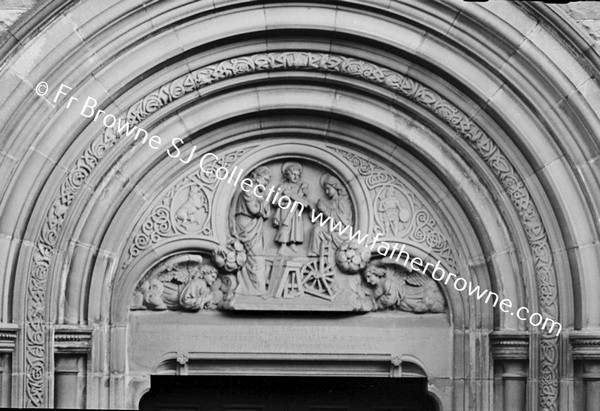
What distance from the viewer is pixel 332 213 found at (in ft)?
25.0

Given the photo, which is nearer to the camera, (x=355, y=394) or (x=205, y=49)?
(x=205, y=49)

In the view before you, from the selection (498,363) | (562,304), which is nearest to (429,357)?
(498,363)

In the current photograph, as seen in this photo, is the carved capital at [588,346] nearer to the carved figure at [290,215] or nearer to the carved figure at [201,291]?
the carved figure at [290,215]

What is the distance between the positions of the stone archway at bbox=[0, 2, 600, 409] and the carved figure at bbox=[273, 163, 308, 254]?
1.09 ft

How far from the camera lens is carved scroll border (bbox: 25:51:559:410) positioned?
23.0ft

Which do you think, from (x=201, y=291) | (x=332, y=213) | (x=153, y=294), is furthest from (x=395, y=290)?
(x=153, y=294)

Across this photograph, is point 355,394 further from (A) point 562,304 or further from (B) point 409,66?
(B) point 409,66

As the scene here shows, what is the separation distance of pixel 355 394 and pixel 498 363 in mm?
1158

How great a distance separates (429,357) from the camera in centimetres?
761

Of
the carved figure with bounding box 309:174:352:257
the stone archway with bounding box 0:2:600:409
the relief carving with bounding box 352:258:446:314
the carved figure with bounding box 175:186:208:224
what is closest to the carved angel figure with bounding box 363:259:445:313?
the relief carving with bounding box 352:258:446:314

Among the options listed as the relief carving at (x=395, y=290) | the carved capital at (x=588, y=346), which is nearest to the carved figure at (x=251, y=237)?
the relief carving at (x=395, y=290)

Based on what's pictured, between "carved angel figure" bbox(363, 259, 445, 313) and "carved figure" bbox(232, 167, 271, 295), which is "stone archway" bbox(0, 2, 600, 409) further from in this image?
"carved figure" bbox(232, 167, 271, 295)

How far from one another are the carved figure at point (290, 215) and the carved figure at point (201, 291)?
1.70 ft

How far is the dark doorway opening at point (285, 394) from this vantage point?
7.85 metres
